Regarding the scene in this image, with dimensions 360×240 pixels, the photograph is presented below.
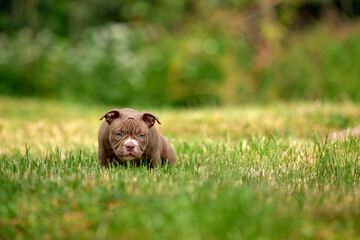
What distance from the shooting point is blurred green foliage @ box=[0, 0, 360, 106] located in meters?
13.7

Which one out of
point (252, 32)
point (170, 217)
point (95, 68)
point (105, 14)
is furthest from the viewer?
point (105, 14)

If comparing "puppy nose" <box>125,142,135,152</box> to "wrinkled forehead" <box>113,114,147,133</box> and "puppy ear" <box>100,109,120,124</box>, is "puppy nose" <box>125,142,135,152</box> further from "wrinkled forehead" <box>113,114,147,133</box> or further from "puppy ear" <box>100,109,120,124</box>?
"puppy ear" <box>100,109,120,124</box>

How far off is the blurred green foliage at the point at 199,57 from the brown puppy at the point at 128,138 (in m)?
9.77

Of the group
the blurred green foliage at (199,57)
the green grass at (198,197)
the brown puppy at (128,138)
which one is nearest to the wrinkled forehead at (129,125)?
the brown puppy at (128,138)

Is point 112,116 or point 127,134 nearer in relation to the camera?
point 127,134

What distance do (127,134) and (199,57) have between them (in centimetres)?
1078

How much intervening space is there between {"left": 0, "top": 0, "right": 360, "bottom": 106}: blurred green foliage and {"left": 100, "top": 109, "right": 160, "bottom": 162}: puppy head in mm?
9928

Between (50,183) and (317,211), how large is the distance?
2058mm

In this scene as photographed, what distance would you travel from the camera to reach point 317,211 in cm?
290

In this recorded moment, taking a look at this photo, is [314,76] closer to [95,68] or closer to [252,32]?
[252,32]

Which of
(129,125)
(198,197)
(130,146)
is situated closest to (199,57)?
(129,125)

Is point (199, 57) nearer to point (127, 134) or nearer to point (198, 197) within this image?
point (127, 134)

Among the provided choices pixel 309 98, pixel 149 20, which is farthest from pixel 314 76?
pixel 149 20

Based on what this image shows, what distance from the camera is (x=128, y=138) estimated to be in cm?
412
